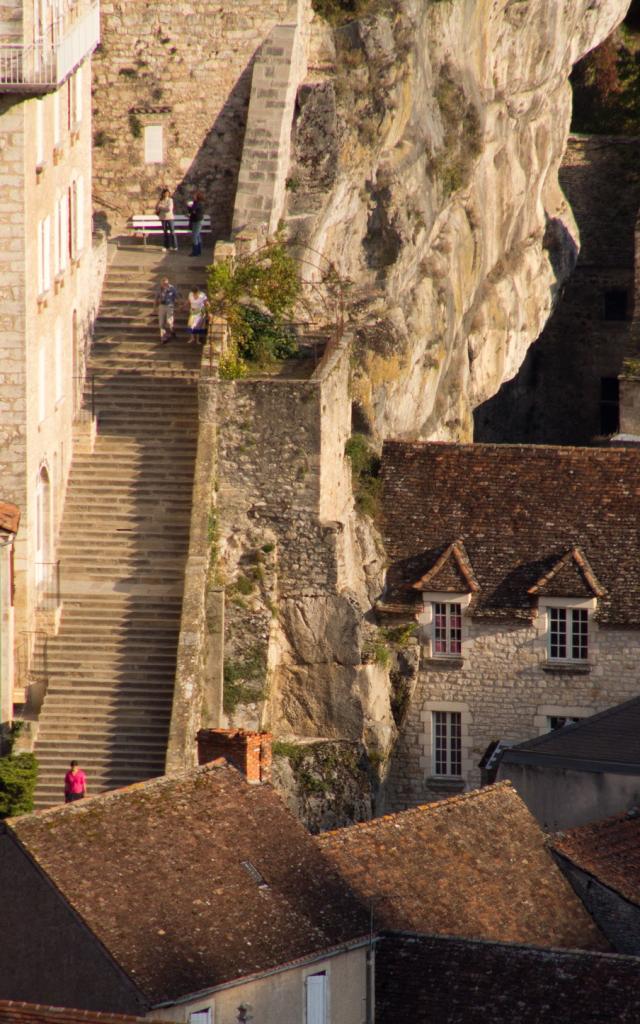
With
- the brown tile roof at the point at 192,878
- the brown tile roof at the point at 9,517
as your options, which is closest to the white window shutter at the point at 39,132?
the brown tile roof at the point at 9,517

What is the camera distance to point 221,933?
36906 mm

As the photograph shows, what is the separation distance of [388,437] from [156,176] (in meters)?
6.76

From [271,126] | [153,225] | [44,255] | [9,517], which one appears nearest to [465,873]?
[9,517]

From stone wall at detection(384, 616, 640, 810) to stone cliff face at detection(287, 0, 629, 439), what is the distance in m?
4.61

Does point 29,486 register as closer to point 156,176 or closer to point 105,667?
point 105,667

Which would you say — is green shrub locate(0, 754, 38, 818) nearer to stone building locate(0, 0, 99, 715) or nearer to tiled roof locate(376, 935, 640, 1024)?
stone building locate(0, 0, 99, 715)

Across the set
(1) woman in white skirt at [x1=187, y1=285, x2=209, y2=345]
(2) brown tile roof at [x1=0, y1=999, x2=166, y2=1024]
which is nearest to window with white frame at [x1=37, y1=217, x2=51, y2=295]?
(1) woman in white skirt at [x1=187, y1=285, x2=209, y2=345]

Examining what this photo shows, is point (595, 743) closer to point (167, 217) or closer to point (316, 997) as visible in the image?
point (167, 217)

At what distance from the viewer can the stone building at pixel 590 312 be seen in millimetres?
Answer: 79125

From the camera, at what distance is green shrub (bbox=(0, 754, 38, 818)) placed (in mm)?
44375

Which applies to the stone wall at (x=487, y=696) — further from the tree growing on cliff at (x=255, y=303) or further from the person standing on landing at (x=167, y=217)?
the person standing on landing at (x=167, y=217)

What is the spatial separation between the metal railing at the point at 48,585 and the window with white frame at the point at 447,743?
10630 mm

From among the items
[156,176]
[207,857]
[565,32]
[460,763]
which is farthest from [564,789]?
[565,32]

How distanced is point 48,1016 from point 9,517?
15.1m
